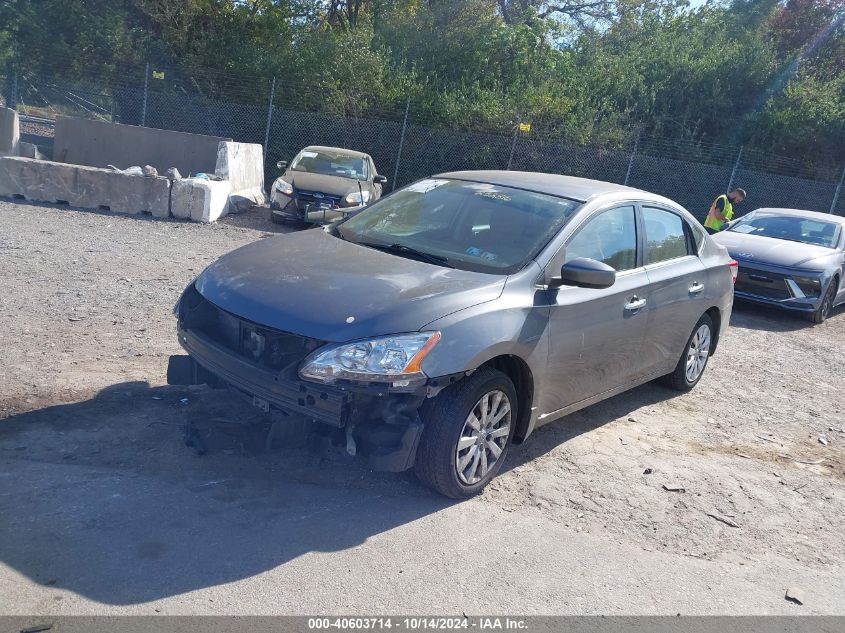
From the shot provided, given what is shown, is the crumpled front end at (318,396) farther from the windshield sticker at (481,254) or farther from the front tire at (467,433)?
the windshield sticker at (481,254)

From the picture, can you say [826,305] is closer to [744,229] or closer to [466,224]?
[744,229]

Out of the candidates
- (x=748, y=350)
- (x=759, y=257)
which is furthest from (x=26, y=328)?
(x=759, y=257)

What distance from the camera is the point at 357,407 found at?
4.07m

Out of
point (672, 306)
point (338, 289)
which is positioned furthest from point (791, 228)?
point (338, 289)

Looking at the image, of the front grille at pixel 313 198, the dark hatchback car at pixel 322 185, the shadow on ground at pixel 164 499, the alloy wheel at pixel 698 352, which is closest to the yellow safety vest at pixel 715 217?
the dark hatchback car at pixel 322 185

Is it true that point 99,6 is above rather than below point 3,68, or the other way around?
above

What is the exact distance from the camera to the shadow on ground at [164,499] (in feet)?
11.6

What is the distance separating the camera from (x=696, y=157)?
21.6 meters

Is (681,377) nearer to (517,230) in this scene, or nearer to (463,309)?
(517,230)

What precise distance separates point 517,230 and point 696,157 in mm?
18201

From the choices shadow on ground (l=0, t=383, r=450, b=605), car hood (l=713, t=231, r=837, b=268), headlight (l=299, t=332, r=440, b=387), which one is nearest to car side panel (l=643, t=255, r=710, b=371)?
shadow on ground (l=0, t=383, r=450, b=605)

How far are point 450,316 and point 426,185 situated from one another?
1.98m

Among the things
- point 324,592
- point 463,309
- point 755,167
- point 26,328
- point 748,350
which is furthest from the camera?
point 755,167

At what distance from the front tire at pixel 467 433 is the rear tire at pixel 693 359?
252cm
